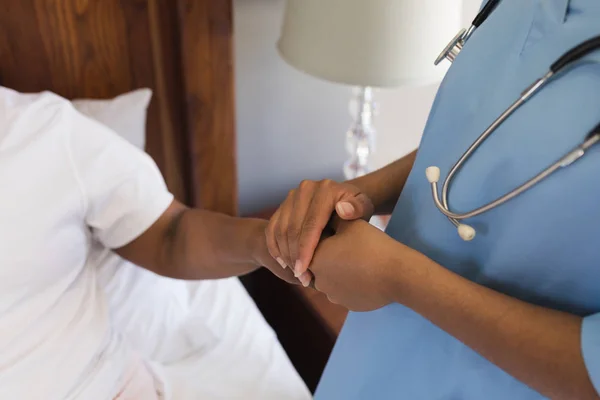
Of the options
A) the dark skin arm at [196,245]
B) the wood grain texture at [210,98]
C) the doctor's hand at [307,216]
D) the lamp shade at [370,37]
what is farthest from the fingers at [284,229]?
the wood grain texture at [210,98]

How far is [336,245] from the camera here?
1.96ft

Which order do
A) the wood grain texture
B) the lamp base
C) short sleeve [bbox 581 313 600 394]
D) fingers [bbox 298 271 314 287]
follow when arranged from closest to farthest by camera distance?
short sleeve [bbox 581 313 600 394]
fingers [bbox 298 271 314 287]
the wood grain texture
the lamp base

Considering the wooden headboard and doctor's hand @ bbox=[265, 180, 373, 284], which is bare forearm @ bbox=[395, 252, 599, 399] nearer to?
doctor's hand @ bbox=[265, 180, 373, 284]

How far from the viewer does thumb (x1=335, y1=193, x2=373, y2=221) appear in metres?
0.61

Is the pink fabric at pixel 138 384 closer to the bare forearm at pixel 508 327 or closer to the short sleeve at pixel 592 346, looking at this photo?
the bare forearm at pixel 508 327

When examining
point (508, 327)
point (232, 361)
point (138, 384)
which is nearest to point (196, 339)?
point (232, 361)

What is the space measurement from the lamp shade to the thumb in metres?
0.46

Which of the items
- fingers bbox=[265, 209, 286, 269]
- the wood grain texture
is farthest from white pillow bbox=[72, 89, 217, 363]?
fingers bbox=[265, 209, 286, 269]

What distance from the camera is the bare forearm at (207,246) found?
82 centimetres

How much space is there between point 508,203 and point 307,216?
0.22 m

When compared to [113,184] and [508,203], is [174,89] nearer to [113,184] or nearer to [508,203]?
[113,184]

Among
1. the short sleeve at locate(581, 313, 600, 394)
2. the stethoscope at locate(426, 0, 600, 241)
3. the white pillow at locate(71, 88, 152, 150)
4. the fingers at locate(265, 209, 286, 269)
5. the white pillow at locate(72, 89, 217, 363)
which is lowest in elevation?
the white pillow at locate(72, 89, 217, 363)

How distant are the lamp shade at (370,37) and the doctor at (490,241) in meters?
0.44

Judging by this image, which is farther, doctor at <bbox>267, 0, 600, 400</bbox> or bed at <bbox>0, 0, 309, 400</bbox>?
bed at <bbox>0, 0, 309, 400</bbox>
